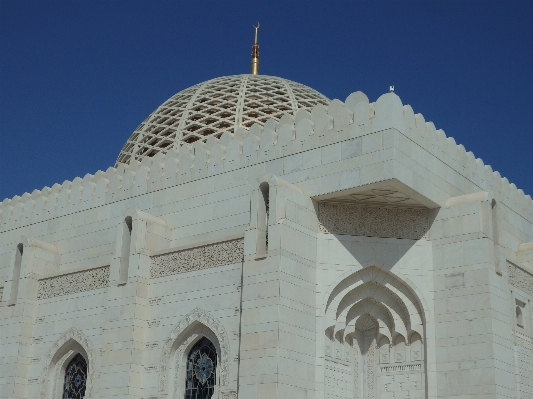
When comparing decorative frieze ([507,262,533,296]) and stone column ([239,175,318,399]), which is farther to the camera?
decorative frieze ([507,262,533,296])

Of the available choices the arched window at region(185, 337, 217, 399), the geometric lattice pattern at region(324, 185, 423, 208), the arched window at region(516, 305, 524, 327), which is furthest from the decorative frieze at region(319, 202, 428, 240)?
the arched window at region(185, 337, 217, 399)

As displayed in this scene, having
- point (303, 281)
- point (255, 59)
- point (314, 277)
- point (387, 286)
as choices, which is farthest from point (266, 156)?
point (255, 59)

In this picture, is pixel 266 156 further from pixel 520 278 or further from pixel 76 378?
pixel 76 378

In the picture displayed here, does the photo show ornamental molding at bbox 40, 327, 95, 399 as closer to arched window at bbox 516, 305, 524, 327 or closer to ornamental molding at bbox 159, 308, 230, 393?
ornamental molding at bbox 159, 308, 230, 393

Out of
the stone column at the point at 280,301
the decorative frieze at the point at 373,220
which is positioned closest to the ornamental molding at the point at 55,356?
the stone column at the point at 280,301

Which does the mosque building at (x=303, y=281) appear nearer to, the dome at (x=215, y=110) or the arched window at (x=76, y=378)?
the arched window at (x=76, y=378)

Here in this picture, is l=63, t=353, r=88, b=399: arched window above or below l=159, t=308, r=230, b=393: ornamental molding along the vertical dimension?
below

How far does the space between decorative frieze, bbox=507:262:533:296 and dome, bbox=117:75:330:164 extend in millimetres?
5676

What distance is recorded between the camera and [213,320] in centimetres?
1145

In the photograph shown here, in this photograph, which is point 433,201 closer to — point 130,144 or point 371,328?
point 371,328

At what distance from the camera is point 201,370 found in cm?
1173

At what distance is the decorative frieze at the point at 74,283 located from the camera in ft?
43.3

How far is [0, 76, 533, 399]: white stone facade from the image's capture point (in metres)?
10.9

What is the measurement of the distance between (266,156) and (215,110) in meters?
4.26
